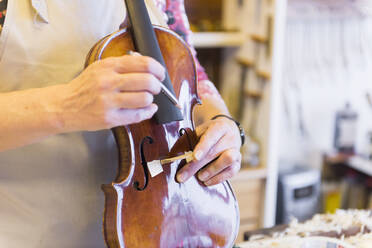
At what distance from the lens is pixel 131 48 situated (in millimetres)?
716

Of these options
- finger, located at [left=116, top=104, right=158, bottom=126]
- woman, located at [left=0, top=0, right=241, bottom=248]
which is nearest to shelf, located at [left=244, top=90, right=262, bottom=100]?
woman, located at [left=0, top=0, right=241, bottom=248]

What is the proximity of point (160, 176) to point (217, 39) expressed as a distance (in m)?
1.48

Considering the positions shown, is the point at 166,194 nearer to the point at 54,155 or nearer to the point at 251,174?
the point at 54,155

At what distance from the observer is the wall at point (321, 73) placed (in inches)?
102

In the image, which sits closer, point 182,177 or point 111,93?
point 111,93

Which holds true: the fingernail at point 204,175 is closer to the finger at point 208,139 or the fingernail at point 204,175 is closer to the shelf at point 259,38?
the finger at point 208,139

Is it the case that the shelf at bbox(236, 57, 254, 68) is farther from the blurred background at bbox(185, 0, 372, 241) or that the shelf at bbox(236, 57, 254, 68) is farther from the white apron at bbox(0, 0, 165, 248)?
the white apron at bbox(0, 0, 165, 248)

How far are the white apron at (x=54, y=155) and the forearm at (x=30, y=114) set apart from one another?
131 mm

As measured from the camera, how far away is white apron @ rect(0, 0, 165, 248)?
28.9 inches

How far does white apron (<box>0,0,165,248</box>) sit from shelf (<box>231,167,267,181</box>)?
135 centimetres

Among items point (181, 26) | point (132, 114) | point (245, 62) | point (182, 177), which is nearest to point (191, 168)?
point (182, 177)

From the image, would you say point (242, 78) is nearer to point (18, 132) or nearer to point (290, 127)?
point (290, 127)

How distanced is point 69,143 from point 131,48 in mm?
232

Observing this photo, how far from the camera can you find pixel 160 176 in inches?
28.9
